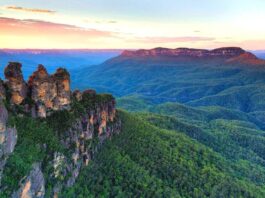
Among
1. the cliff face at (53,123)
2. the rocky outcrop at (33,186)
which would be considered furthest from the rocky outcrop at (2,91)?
the rocky outcrop at (33,186)

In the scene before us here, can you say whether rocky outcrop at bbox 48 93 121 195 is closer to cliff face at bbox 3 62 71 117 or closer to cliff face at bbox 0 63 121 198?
cliff face at bbox 0 63 121 198

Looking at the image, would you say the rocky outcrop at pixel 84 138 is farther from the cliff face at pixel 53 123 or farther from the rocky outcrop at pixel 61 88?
Result: the rocky outcrop at pixel 61 88

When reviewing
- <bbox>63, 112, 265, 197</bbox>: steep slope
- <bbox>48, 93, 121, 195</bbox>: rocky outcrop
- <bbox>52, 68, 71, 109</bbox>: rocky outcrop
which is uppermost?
<bbox>52, 68, 71, 109</bbox>: rocky outcrop

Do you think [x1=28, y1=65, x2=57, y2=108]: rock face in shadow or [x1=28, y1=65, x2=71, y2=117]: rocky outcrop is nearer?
[x1=28, y1=65, x2=71, y2=117]: rocky outcrop

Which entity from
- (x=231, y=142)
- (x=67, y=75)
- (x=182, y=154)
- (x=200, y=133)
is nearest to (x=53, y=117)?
(x=67, y=75)

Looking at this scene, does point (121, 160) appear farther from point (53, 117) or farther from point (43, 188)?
point (43, 188)

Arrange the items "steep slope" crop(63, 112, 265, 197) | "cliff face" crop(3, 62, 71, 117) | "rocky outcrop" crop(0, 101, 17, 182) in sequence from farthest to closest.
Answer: "steep slope" crop(63, 112, 265, 197)
"cliff face" crop(3, 62, 71, 117)
"rocky outcrop" crop(0, 101, 17, 182)

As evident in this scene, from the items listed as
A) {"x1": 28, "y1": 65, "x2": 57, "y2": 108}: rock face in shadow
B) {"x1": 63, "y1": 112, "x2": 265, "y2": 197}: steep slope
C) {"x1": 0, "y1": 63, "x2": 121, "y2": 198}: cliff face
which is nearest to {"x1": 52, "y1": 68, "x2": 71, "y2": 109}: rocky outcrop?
{"x1": 0, "y1": 63, "x2": 121, "y2": 198}: cliff face
